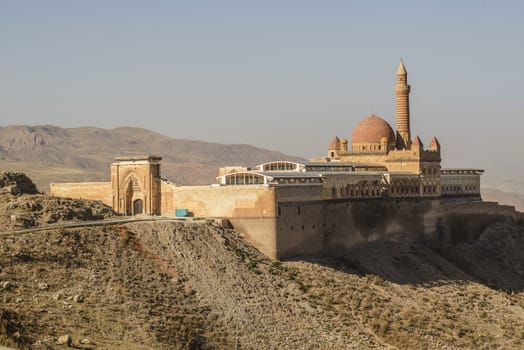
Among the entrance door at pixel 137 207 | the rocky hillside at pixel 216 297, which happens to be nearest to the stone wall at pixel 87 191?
the entrance door at pixel 137 207

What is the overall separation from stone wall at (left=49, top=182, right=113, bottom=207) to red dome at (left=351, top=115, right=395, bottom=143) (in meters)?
19.2

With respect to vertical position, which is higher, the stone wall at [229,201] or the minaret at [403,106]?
the minaret at [403,106]

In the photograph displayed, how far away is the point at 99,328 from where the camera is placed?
117ft

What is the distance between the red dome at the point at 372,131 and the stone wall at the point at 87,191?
19.2 metres

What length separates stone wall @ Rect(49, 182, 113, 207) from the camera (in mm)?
58031

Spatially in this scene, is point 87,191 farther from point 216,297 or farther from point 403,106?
point 403,106

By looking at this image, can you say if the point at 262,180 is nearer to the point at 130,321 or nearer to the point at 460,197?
the point at 130,321

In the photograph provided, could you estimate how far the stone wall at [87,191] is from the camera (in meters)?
58.0

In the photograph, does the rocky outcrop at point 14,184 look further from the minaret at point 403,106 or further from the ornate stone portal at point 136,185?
the minaret at point 403,106

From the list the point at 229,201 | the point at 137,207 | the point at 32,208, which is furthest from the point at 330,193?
the point at 32,208

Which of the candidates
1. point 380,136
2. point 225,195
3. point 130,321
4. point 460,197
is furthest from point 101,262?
point 460,197

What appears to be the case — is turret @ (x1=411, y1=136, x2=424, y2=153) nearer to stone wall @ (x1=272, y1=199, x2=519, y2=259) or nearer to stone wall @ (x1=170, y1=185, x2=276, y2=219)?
stone wall @ (x1=272, y1=199, x2=519, y2=259)

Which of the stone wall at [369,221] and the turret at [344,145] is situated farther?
the turret at [344,145]

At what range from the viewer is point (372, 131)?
67.5 metres
